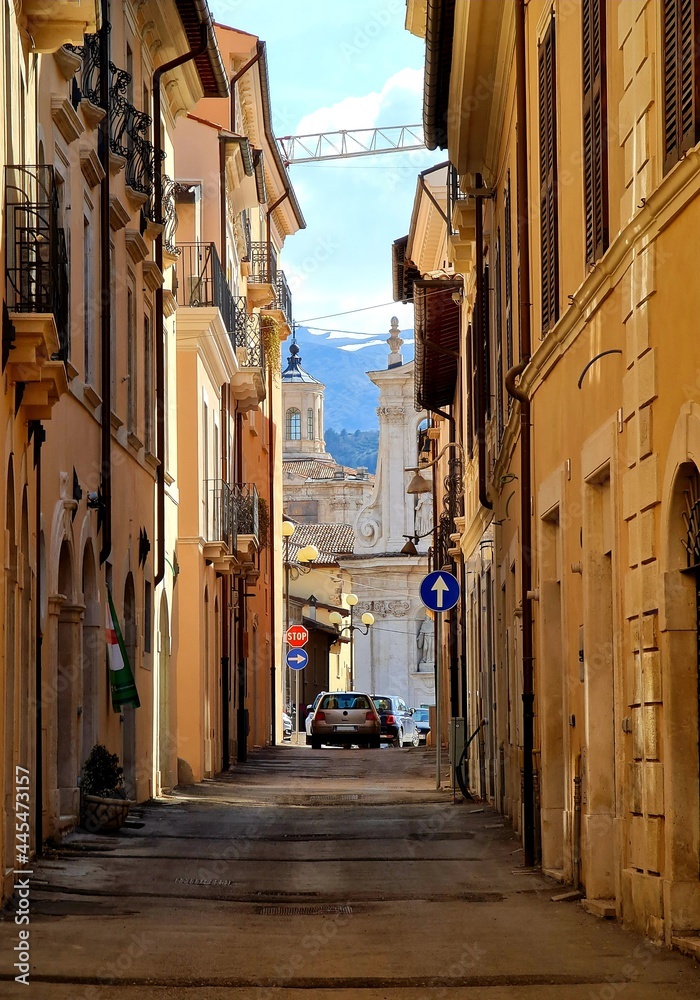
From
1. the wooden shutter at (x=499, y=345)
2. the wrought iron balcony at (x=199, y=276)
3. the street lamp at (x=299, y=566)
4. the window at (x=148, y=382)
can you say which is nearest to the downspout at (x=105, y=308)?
the window at (x=148, y=382)

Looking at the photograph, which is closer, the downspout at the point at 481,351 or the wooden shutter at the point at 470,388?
the downspout at the point at 481,351

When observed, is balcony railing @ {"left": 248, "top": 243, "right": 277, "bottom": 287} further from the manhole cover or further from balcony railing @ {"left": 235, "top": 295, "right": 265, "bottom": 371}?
the manhole cover

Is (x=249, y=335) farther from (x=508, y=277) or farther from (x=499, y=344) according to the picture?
(x=508, y=277)

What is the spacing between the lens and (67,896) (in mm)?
11992

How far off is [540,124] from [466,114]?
5528 millimetres

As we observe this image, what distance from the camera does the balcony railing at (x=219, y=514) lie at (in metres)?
29.8

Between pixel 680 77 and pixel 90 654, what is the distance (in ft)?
36.4

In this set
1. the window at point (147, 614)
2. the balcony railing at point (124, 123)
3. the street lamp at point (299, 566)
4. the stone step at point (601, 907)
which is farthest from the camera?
the street lamp at point (299, 566)

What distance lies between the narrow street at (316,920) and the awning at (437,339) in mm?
11666

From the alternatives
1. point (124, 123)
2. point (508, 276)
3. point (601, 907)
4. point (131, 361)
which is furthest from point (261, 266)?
point (601, 907)

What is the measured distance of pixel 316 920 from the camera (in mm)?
10820

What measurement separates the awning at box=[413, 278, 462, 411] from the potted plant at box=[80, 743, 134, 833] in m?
12.7

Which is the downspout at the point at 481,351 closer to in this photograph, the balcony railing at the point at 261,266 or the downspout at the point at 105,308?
the downspout at the point at 105,308

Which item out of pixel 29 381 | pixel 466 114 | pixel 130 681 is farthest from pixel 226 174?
pixel 29 381
